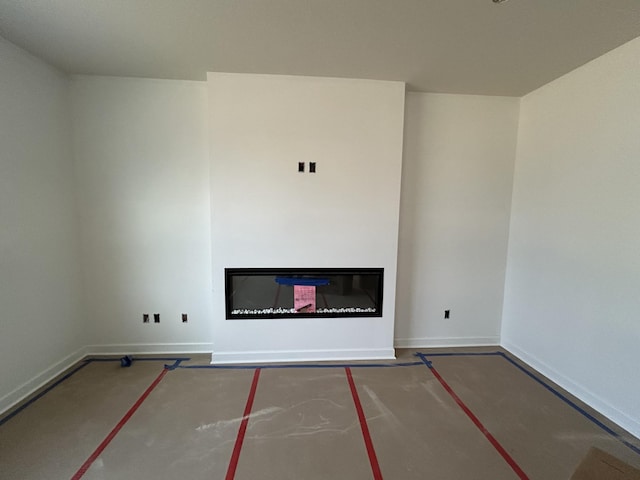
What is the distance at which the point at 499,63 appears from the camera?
7.80 feet

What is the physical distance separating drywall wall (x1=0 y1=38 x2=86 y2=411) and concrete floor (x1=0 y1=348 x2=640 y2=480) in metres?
0.36

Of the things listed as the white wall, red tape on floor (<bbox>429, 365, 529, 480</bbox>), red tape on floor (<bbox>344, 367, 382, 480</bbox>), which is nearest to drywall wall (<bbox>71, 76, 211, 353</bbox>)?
red tape on floor (<bbox>344, 367, 382, 480</bbox>)

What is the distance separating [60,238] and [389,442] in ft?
11.3

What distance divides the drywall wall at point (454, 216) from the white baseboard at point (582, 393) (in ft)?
1.44

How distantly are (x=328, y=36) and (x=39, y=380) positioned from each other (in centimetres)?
384

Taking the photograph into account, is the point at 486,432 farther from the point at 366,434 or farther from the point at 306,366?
the point at 306,366

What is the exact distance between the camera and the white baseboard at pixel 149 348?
9.80ft

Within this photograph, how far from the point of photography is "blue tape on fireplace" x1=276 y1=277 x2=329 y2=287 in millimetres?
2889

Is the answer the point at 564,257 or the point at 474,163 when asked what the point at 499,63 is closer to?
the point at 474,163

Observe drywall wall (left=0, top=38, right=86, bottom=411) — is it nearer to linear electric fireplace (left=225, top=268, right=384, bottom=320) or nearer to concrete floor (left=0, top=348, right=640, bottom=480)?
concrete floor (left=0, top=348, right=640, bottom=480)

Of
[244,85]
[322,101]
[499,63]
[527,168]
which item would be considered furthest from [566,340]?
[244,85]

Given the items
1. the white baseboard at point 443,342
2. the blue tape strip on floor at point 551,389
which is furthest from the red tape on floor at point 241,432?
the blue tape strip on floor at point 551,389

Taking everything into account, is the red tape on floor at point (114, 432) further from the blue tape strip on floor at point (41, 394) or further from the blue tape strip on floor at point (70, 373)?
the blue tape strip on floor at point (41, 394)

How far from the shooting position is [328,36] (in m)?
2.04
